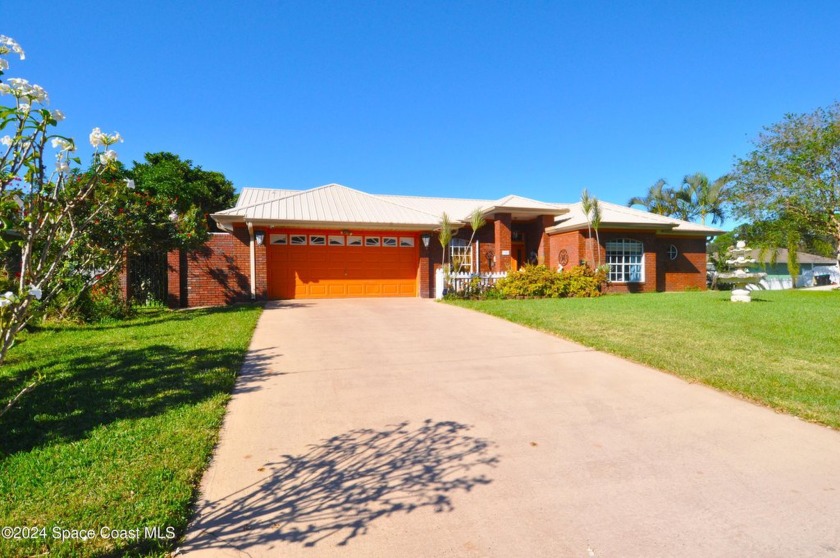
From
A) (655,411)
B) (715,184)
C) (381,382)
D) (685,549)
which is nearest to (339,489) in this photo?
(685,549)

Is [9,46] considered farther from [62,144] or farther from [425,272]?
[425,272]

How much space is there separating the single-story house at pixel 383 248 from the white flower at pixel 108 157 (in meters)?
Result: 11.4

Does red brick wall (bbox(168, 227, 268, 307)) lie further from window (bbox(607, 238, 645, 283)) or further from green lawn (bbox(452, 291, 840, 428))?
window (bbox(607, 238, 645, 283))

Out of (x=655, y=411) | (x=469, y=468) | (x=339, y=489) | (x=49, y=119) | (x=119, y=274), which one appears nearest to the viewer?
(x=49, y=119)

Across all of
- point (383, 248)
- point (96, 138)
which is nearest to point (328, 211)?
point (383, 248)

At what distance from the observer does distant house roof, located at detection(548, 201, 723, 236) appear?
55.1 feet

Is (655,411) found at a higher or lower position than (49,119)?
lower

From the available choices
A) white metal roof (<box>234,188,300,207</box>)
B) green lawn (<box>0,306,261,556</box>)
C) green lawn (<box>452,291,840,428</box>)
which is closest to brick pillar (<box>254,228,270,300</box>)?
white metal roof (<box>234,188,300,207</box>)

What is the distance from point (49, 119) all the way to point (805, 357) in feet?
27.3

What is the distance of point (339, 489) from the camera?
2.75m

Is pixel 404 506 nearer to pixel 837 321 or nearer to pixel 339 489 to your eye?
pixel 339 489

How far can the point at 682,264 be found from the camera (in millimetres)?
18969

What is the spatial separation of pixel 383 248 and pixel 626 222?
9.39 metres

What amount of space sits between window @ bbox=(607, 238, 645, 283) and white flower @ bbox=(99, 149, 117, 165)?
1732cm
